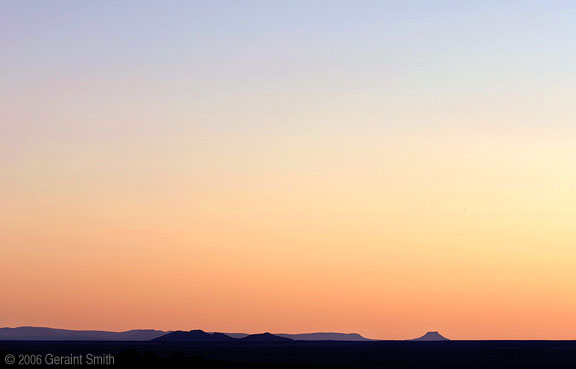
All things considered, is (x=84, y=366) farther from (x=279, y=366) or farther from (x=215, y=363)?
(x=279, y=366)

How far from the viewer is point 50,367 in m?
77.8

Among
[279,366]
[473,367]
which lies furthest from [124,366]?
[473,367]

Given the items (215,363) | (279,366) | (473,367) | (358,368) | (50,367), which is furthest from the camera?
(473,367)

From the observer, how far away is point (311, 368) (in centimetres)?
9888

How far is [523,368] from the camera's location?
136625 millimetres

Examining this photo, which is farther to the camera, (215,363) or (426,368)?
(426,368)

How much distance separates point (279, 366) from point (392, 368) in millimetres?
36104

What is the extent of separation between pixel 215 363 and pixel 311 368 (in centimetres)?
1460

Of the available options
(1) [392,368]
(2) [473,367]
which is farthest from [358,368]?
(2) [473,367]

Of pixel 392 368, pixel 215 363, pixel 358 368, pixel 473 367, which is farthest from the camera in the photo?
pixel 473 367

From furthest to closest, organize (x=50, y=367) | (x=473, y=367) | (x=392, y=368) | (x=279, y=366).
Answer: (x=473, y=367), (x=392, y=368), (x=279, y=366), (x=50, y=367)

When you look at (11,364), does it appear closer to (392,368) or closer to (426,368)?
(392,368)

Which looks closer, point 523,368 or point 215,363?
point 215,363

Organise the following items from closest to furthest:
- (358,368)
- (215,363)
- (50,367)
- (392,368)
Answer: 1. (50,367)
2. (215,363)
3. (358,368)
4. (392,368)
